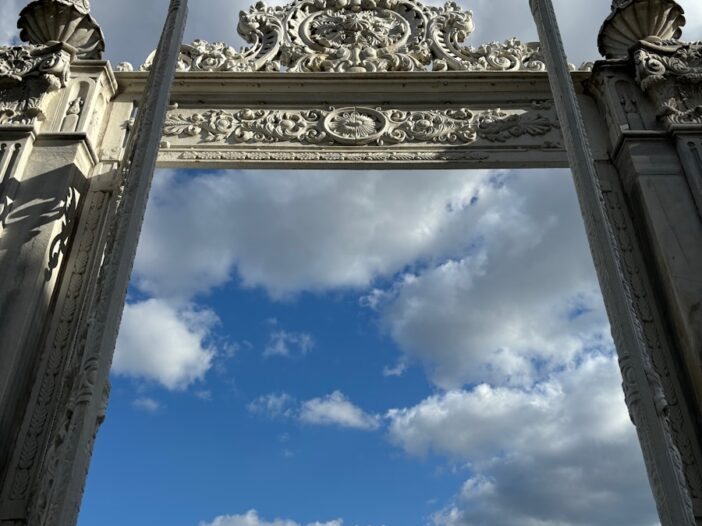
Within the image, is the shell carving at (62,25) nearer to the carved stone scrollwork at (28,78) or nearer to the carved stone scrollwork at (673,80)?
the carved stone scrollwork at (28,78)

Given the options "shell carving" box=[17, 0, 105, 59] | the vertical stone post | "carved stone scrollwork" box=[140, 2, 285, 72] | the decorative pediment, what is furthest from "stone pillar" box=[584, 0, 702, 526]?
"shell carving" box=[17, 0, 105, 59]

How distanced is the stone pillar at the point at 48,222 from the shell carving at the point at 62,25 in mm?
10

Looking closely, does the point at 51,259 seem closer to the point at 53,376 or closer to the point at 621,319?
the point at 53,376

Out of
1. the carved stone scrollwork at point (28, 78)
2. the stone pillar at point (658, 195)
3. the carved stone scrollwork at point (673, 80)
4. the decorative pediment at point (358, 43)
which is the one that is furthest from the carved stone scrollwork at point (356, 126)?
the carved stone scrollwork at point (28, 78)

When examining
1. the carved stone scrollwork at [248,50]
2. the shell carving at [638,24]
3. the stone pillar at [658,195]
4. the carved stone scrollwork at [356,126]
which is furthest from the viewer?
the carved stone scrollwork at [248,50]

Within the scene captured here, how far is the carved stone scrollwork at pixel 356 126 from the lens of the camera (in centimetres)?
725

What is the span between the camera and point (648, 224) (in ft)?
20.1

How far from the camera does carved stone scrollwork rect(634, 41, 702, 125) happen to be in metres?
6.74

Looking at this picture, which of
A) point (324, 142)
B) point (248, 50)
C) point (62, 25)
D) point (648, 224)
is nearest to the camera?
point (648, 224)

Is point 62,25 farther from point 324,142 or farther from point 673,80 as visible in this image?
point 673,80

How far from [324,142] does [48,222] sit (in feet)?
8.64

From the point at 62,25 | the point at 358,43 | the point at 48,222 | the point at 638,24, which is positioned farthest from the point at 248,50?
the point at 638,24

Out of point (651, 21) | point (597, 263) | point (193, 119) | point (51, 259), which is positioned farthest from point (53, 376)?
point (651, 21)

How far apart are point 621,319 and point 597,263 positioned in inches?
22.4
